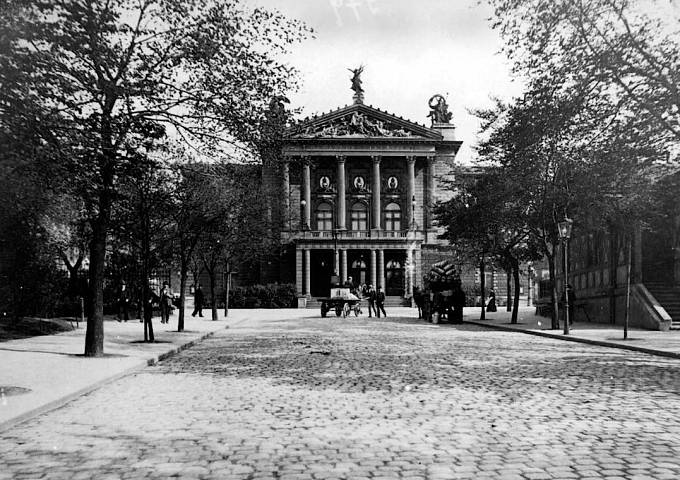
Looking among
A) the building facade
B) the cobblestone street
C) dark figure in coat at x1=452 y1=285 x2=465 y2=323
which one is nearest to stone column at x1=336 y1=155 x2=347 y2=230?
the building facade

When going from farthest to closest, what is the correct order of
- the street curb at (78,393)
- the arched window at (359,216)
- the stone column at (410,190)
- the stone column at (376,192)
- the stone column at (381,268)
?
the arched window at (359,216)
the stone column at (410,190)
the stone column at (376,192)
the stone column at (381,268)
the street curb at (78,393)

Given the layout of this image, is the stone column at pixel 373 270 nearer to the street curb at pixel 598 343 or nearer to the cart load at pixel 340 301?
the cart load at pixel 340 301

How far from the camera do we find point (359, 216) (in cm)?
7738

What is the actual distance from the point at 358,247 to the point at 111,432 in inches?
2577

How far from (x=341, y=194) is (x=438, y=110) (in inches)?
683

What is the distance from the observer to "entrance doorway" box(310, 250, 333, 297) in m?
74.6

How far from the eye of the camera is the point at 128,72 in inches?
576

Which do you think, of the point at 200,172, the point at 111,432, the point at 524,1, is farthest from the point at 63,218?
the point at 111,432

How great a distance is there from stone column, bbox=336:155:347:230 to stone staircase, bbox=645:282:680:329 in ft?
158

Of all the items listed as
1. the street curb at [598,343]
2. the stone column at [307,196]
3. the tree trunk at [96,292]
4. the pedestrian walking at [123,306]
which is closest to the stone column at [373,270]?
the stone column at [307,196]

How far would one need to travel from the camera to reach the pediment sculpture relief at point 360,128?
75.5 m

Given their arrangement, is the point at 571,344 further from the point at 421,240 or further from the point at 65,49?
the point at 421,240

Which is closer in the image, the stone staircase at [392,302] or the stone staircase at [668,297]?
the stone staircase at [668,297]

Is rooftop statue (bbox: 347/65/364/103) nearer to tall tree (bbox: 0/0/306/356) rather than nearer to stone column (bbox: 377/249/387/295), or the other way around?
stone column (bbox: 377/249/387/295)
